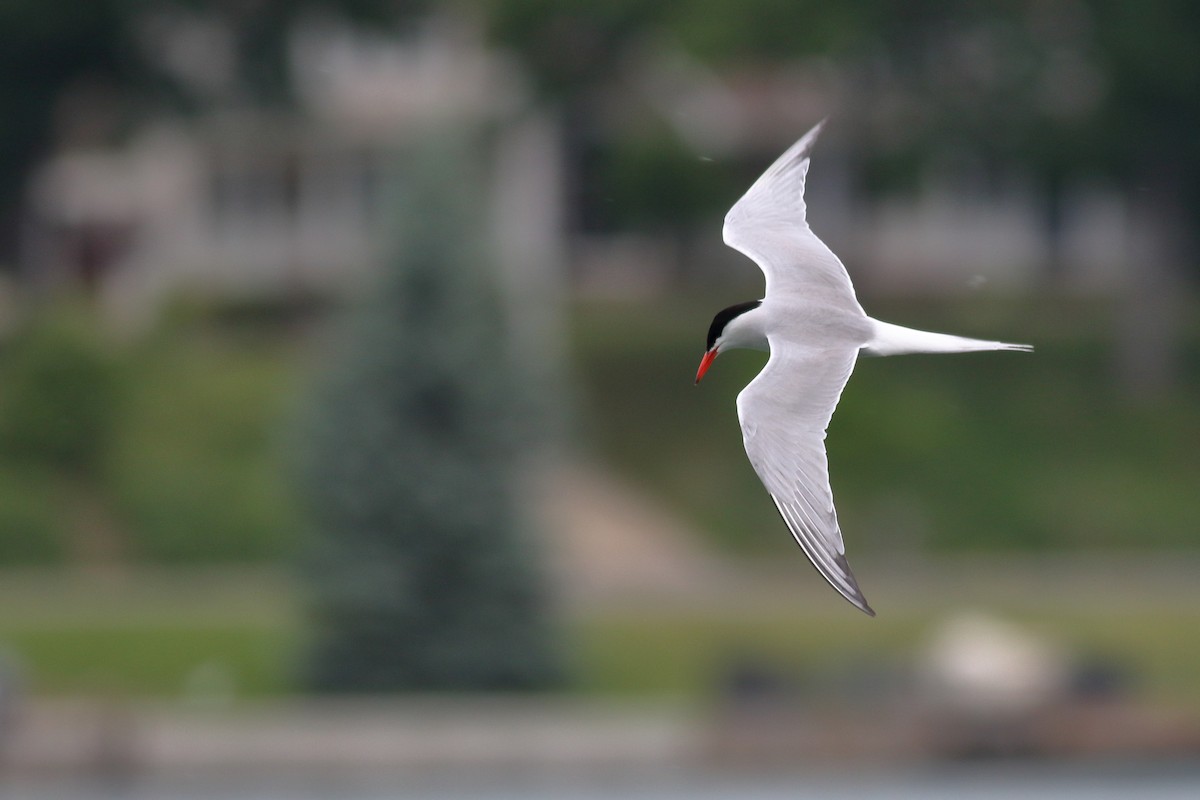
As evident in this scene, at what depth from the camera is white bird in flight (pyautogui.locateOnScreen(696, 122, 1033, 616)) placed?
4.84 meters

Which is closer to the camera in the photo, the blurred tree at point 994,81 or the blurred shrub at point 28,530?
the blurred shrub at point 28,530

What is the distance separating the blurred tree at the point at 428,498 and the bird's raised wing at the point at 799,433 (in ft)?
56.5

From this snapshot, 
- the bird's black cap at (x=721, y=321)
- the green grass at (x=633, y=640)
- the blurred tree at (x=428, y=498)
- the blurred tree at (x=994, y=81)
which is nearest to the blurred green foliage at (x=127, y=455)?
the green grass at (x=633, y=640)

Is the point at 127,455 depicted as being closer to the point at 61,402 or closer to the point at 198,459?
the point at 198,459

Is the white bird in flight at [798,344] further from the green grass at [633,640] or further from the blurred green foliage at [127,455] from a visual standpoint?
the blurred green foliage at [127,455]

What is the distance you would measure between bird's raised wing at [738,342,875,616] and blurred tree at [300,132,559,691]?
17.2 meters

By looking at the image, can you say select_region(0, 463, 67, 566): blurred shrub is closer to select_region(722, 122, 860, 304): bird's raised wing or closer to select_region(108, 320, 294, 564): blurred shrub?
select_region(108, 320, 294, 564): blurred shrub

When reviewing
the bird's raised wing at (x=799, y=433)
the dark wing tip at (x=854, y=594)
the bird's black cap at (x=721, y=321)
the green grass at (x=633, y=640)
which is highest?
the green grass at (x=633, y=640)

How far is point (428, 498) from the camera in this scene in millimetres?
22609

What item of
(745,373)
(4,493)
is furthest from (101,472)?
(745,373)

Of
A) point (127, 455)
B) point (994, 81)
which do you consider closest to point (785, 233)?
point (127, 455)

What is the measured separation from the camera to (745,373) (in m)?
28.9

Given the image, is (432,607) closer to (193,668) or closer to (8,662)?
(193,668)

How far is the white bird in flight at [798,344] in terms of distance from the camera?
4.84 meters
